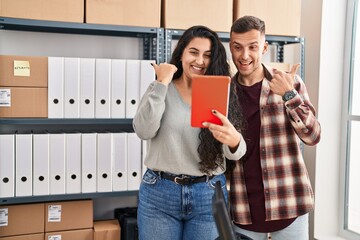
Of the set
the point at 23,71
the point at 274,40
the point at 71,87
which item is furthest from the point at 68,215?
the point at 274,40

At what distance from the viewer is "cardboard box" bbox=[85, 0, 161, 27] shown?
2.34 metres

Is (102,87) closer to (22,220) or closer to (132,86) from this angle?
(132,86)

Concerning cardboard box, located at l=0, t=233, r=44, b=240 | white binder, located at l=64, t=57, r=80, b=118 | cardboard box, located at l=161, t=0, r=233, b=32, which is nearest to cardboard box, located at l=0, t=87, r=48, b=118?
white binder, located at l=64, t=57, r=80, b=118

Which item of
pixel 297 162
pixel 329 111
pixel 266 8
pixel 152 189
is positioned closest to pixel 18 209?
pixel 152 189

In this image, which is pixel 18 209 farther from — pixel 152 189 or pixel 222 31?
pixel 222 31

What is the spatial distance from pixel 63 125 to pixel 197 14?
1128 mm

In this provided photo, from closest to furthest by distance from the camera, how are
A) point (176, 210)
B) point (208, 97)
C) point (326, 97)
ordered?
point (208, 97) → point (176, 210) → point (326, 97)

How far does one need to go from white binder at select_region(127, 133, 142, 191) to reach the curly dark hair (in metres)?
0.93

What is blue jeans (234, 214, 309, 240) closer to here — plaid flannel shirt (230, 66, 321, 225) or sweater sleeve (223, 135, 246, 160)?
plaid flannel shirt (230, 66, 321, 225)

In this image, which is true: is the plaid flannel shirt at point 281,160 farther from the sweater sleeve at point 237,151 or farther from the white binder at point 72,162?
the white binder at point 72,162

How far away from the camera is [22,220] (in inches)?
91.5

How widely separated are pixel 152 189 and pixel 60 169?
3.21 feet

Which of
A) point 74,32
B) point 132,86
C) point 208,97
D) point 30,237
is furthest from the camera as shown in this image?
point 74,32

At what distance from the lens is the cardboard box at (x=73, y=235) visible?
237cm
